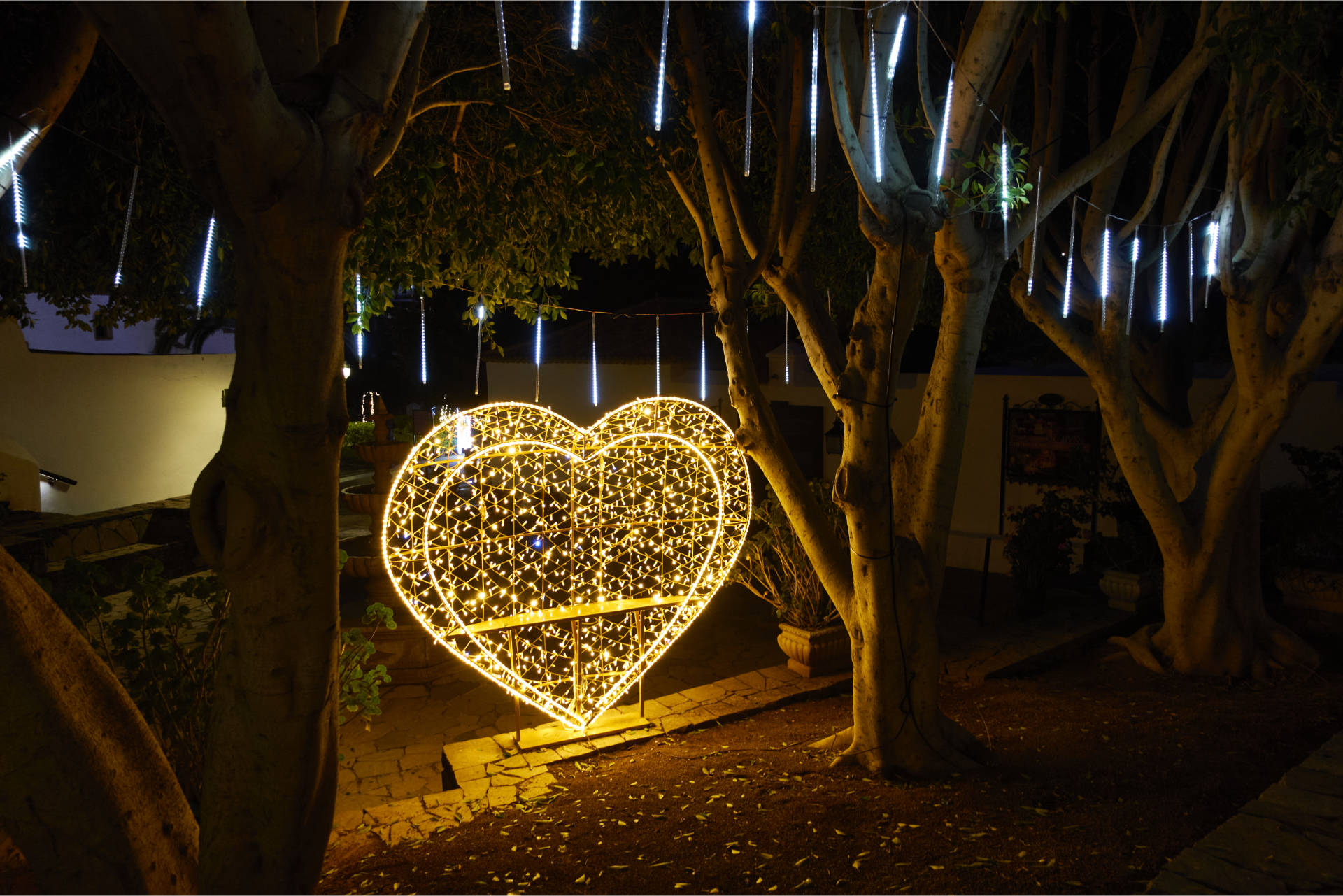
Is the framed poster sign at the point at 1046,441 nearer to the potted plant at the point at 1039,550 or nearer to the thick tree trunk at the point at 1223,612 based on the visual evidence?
the potted plant at the point at 1039,550

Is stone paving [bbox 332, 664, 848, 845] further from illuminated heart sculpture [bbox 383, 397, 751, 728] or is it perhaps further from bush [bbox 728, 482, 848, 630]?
bush [bbox 728, 482, 848, 630]

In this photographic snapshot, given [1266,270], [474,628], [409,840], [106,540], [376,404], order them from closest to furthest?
[409,840] < [474,628] < [1266,270] < [106,540] < [376,404]

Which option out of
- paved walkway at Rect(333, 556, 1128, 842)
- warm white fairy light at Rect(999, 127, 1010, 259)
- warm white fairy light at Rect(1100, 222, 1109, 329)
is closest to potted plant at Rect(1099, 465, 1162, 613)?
paved walkway at Rect(333, 556, 1128, 842)

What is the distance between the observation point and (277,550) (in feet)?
8.11

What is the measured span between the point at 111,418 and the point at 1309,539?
47.6 ft

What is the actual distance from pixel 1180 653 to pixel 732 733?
3.62 meters

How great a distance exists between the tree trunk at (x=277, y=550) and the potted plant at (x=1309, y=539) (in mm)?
8004

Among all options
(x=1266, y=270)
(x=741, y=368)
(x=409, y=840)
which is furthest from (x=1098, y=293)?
(x=409, y=840)

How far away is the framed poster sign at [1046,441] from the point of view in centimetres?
1000

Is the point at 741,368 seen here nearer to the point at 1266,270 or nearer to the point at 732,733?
the point at 732,733

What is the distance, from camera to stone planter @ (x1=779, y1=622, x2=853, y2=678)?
652 cm

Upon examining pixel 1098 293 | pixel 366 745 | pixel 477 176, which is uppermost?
pixel 477 176

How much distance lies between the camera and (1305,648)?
21.2 ft

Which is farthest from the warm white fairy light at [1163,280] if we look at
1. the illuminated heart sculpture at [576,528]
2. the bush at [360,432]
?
the bush at [360,432]
